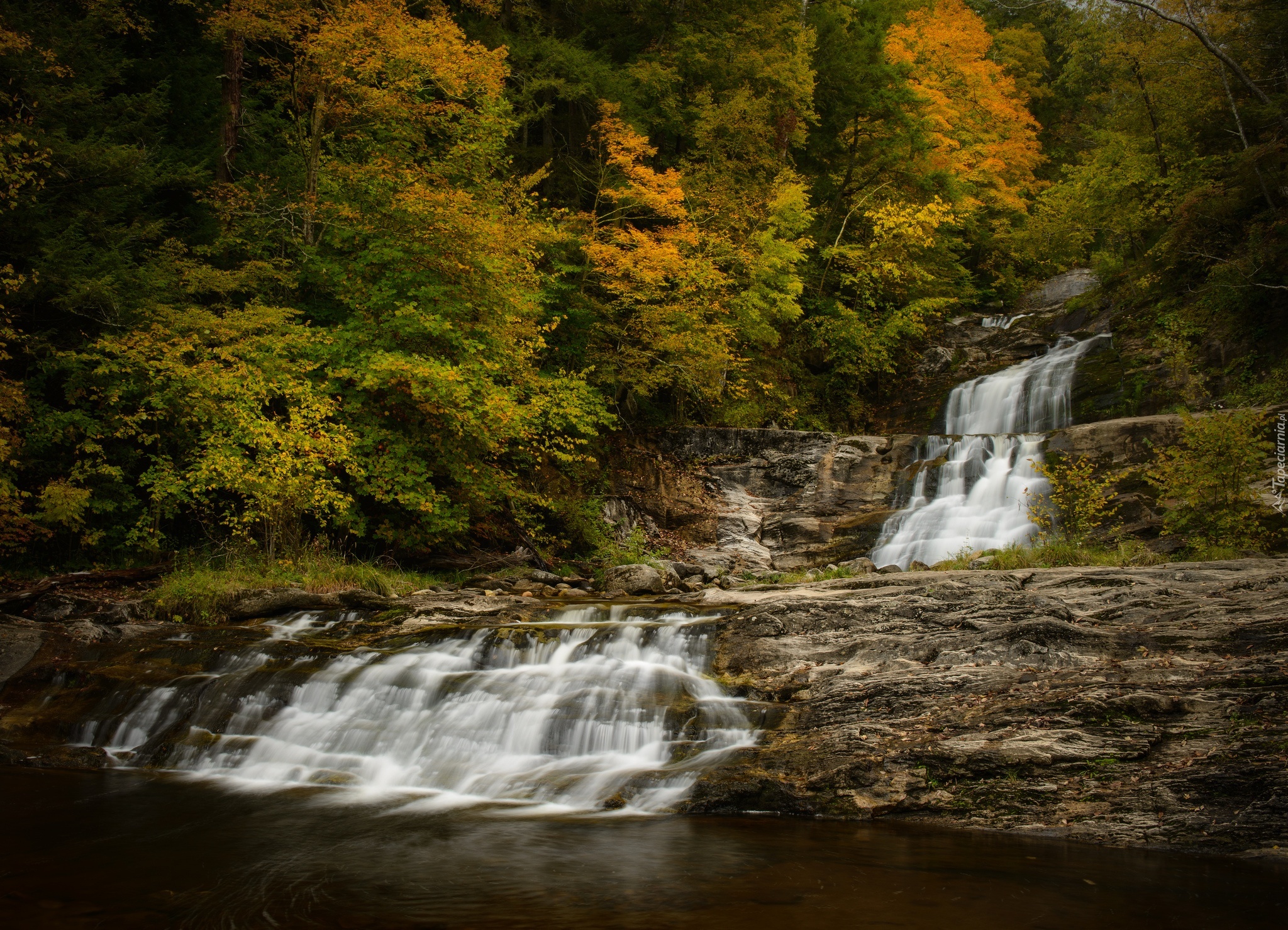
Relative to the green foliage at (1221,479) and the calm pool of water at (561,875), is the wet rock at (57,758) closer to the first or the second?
the calm pool of water at (561,875)

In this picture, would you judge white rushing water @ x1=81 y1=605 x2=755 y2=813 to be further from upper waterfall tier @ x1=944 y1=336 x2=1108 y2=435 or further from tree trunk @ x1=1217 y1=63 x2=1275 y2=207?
tree trunk @ x1=1217 y1=63 x2=1275 y2=207

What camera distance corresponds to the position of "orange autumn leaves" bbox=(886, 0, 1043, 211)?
77.6 feet

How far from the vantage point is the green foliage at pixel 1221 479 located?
9.51m

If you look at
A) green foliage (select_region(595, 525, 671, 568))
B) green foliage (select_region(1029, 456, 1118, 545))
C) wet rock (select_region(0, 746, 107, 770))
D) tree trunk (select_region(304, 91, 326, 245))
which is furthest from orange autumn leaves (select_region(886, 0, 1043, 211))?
wet rock (select_region(0, 746, 107, 770))

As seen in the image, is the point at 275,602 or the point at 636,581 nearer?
the point at 275,602

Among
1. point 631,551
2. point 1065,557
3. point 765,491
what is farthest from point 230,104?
point 1065,557

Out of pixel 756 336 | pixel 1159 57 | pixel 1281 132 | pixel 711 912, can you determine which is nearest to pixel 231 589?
pixel 711 912

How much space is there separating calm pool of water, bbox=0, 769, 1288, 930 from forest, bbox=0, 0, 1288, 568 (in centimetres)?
597

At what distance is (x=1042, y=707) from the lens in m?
6.14

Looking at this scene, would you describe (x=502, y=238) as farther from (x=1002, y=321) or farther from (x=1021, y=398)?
(x=1002, y=321)

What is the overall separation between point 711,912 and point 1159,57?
2213cm

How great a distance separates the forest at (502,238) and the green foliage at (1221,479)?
220 inches

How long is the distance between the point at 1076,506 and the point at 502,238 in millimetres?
9940

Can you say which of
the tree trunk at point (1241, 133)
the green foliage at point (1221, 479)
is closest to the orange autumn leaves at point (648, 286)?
the green foliage at point (1221, 479)
